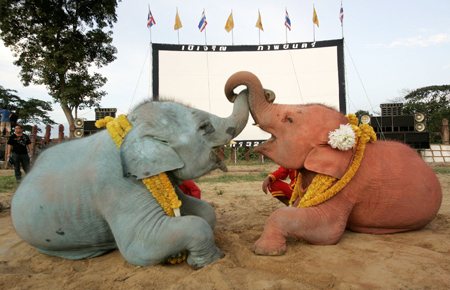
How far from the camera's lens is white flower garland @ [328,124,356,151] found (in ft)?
11.1

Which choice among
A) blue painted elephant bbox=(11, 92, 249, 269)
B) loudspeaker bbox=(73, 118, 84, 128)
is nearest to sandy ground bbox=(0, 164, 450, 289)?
blue painted elephant bbox=(11, 92, 249, 269)

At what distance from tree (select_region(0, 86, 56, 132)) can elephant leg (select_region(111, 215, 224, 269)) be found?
96.5 ft

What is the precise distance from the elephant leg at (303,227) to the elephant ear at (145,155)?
3.69 ft

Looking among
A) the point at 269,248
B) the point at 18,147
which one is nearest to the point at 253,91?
the point at 269,248

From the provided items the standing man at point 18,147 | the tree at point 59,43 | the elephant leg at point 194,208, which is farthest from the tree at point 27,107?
the elephant leg at point 194,208

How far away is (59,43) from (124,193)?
19.8 meters

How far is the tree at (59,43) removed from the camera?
1884cm

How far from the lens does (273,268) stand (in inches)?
109

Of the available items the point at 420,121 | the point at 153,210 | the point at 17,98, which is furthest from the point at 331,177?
the point at 17,98

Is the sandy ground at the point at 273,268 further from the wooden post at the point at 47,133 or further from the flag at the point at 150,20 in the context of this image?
the flag at the point at 150,20

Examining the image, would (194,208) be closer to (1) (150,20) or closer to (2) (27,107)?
(1) (150,20)

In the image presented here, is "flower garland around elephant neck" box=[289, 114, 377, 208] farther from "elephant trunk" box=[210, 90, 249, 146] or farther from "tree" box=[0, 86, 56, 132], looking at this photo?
"tree" box=[0, 86, 56, 132]

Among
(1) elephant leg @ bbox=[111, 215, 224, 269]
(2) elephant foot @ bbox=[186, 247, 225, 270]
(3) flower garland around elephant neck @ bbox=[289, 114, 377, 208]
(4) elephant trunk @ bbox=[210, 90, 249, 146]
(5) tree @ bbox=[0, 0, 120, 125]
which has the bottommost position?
(2) elephant foot @ bbox=[186, 247, 225, 270]

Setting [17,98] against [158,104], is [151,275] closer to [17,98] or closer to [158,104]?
[158,104]
